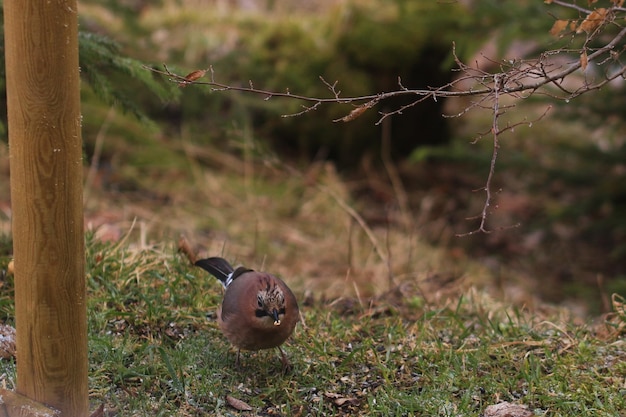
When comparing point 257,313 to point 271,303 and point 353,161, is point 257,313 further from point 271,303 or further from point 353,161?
point 353,161

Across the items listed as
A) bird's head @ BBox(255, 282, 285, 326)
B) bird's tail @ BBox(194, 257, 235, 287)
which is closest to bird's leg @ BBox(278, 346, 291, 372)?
bird's head @ BBox(255, 282, 285, 326)

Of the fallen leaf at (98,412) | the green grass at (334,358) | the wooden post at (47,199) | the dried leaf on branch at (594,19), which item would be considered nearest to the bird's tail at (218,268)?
the green grass at (334,358)

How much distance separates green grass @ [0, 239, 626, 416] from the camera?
2.91 m

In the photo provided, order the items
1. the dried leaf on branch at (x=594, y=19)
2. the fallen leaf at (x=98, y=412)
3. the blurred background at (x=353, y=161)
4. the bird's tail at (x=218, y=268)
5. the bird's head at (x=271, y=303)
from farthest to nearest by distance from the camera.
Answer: the blurred background at (x=353, y=161) → the bird's tail at (x=218, y=268) → the bird's head at (x=271, y=303) → the fallen leaf at (x=98, y=412) → the dried leaf on branch at (x=594, y=19)

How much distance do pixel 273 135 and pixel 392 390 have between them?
212 inches

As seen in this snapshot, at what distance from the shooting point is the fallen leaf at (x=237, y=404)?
2.87 metres

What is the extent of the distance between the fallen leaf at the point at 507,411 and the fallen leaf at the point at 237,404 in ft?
2.95

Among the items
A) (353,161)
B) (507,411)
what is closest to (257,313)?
(507,411)

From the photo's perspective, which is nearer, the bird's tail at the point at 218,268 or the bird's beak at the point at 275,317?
the bird's beak at the point at 275,317

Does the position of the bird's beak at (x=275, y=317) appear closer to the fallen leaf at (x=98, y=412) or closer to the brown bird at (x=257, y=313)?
the brown bird at (x=257, y=313)

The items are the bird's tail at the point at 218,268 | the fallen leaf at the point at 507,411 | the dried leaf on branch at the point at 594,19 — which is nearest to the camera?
the dried leaf on branch at the point at 594,19

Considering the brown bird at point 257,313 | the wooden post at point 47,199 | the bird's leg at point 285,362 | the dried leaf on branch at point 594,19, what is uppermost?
the dried leaf on branch at point 594,19

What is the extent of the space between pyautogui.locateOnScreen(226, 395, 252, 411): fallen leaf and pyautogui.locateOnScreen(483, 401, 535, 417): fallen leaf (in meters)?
0.90

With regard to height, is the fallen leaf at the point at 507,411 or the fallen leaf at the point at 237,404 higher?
the fallen leaf at the point at 507,411
